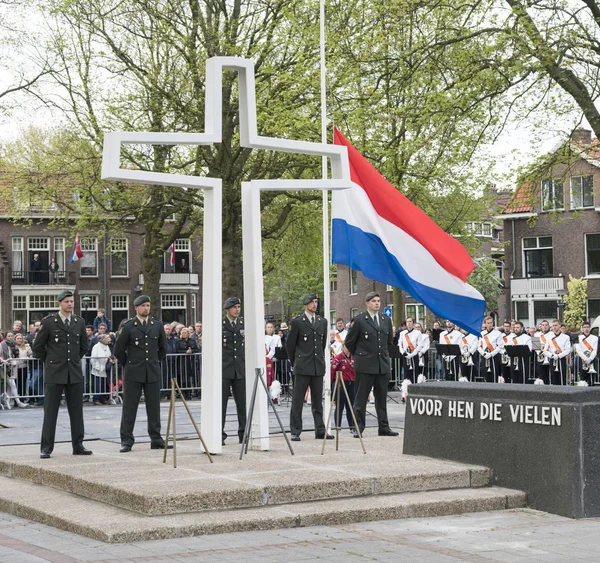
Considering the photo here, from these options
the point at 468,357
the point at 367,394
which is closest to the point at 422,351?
the point at 468,357

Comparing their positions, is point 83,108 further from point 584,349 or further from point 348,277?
point 348,277

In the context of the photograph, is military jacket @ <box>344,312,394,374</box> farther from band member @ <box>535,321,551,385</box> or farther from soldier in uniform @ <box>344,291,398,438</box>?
band member @ <box>535,321,551,385</box>

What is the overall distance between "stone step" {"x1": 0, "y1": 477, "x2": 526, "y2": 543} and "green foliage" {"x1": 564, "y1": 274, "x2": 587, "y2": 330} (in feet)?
141

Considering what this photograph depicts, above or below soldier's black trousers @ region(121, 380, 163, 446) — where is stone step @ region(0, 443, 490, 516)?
below

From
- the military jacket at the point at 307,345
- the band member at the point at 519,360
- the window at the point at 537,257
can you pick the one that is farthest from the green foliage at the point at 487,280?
the military jacket at the point at 307,345

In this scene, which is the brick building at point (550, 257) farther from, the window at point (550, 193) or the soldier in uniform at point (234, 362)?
the soldier in uniform at point (234, 362)

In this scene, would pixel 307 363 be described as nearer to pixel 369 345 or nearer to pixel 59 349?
pixel 369 345

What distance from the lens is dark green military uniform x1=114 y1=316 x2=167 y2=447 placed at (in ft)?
43.6

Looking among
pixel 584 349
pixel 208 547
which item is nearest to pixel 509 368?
pixel 584 349

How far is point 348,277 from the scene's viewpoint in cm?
6569

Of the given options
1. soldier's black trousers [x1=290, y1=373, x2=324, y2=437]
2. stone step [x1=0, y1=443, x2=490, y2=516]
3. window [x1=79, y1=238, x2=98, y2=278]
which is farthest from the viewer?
window [x1=79, y1=238, x2=98, y2=278]

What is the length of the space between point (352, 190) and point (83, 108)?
21689 millimetres

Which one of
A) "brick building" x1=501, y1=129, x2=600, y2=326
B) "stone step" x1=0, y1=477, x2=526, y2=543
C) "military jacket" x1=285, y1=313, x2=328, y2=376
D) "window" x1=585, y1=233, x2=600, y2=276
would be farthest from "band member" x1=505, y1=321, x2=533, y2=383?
"window" x1=585, y1=233, x2=600, y2=276

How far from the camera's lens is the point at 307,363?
46.3 ft
